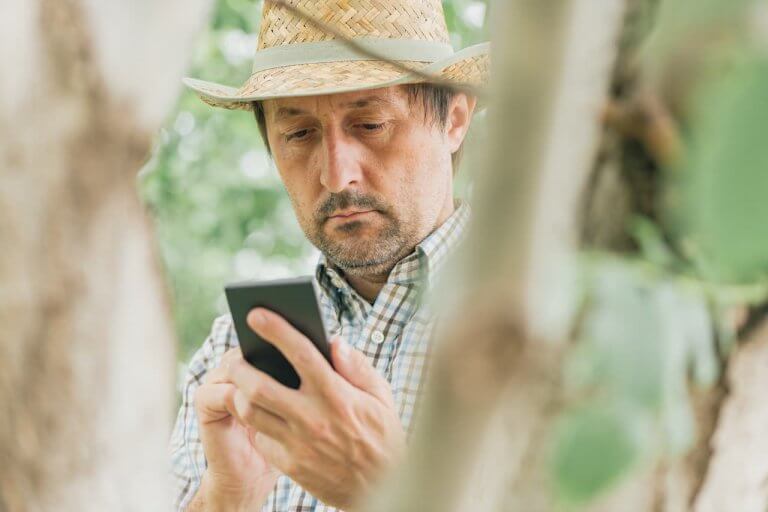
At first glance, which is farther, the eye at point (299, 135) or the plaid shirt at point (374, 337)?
the eye at point (299, 135)

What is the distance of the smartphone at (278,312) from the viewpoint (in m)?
1.11

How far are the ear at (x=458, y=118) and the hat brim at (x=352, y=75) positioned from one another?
13cm

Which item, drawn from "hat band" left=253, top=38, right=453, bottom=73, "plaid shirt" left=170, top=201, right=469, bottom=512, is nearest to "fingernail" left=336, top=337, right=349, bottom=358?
"plaid shirt" left=170, top=201, right=469, bottom=512

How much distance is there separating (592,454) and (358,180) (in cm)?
155

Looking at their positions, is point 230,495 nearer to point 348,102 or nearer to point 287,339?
point 287,339

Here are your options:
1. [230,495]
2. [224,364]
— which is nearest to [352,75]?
[224,364]

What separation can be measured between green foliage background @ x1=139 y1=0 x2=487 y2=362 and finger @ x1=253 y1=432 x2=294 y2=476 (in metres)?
2.87

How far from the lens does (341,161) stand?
5.97 feet

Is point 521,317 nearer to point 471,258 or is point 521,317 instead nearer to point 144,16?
point 471,258

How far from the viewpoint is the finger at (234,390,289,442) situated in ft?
4.27

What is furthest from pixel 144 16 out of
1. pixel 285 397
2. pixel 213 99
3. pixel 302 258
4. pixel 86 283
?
pixel 302 258

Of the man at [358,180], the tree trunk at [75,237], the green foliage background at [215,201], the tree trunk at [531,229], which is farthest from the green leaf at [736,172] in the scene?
the green foliage background at [215,201]

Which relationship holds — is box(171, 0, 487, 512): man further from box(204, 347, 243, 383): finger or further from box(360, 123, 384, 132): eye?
box(204, 347, 243, 383): finger

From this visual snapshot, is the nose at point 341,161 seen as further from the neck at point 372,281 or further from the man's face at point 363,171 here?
the neck at point 372,281
